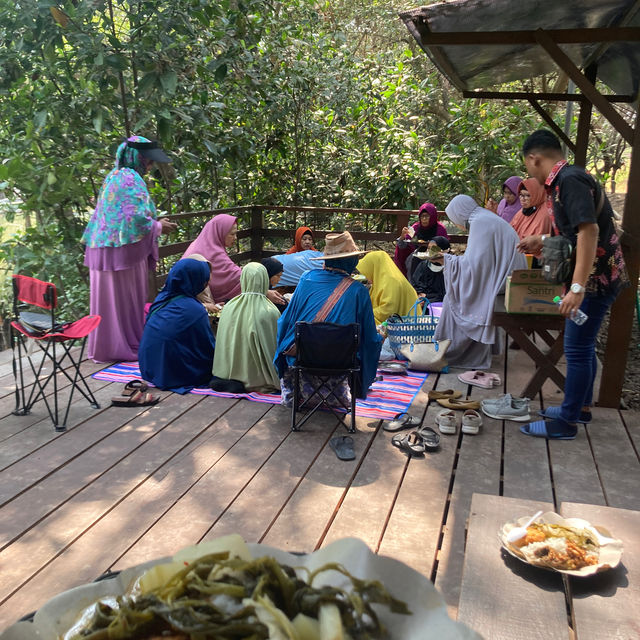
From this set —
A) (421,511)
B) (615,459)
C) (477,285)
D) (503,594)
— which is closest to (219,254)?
(477,285)

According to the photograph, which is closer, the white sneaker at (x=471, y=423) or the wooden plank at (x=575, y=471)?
the wooden plank at (x=575, y=471)

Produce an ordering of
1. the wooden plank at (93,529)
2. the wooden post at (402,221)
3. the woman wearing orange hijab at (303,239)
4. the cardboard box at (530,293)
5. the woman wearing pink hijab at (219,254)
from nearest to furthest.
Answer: the wooden plank at (93,529) < the cardboard box at (530,293) < the woman wearing pink hijab at (219,254) < the woman wearing orange hijab at (303,239) < the wooden post at (402,221)

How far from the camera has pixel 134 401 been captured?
4160 mm

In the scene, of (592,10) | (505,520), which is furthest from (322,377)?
(592,10)

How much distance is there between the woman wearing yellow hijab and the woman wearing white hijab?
1.58ft

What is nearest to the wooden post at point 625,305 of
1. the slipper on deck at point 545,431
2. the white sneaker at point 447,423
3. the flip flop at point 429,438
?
the slipper on deck at point 545,431

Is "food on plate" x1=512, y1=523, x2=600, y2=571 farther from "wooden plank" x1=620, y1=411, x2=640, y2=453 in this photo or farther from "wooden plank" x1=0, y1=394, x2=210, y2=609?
"wooden plank" x1=620, y1=411, x2=640, y2=453

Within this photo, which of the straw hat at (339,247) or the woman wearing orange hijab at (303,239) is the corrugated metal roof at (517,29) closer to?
the straw hat at (339,247)

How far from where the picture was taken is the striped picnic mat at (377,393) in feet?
13.6

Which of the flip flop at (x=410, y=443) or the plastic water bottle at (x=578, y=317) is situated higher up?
the plastic water bottle at (x=578, y=317)

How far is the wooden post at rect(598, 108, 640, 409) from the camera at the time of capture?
149 inches

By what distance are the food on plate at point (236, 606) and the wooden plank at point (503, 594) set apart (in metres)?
0.61

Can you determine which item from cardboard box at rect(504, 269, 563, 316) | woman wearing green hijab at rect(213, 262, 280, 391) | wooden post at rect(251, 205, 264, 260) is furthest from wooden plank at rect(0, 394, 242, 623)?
wooden post at rect(251, 205, 264, 260)

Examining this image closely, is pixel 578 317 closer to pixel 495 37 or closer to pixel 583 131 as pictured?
pixel 495 37
